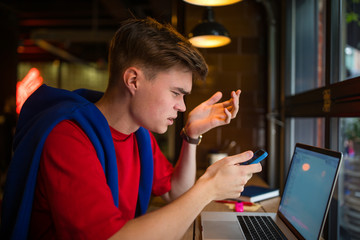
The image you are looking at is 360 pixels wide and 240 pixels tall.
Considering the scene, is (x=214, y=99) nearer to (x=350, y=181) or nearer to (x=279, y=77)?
(x=350, y=181)

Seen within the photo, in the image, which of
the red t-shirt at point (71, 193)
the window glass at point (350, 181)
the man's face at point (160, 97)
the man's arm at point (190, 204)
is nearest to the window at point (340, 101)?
the window glass at point (350, 181)

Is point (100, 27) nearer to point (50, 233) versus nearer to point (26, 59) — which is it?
point (26, 59)

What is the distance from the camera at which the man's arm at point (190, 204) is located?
27.0 inches

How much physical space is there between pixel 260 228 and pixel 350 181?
0.62 meters

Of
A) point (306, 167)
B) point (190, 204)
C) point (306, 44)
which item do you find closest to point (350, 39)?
Result: point (306, 44)

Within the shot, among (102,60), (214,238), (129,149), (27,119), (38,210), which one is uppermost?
(102,60)

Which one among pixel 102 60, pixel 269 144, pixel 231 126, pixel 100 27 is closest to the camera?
pixel 269 144

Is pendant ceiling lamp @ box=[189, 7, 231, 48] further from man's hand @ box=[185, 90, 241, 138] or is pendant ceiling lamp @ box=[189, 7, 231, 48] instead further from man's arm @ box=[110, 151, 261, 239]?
man's arm @ box=[110, 151, 261, 239]

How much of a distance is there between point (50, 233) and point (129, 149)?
44cm

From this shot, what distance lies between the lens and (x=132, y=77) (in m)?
0.95

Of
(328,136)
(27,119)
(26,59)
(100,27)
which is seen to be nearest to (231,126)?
(328,136)

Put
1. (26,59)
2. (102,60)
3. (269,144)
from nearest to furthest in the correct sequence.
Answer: (269,144) < (102,60) < (26,59)

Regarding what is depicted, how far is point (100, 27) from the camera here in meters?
5.96

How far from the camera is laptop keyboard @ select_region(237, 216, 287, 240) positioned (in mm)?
898
